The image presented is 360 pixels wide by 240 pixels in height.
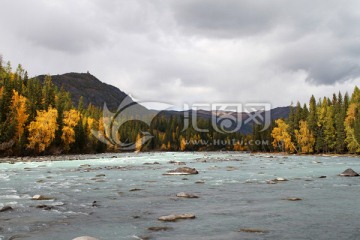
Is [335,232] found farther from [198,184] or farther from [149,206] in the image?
[198,184]

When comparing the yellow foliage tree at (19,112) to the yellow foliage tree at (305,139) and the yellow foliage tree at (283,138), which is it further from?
the yellow foliage tree at (283,138)

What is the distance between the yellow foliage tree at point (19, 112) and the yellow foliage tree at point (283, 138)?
286ft

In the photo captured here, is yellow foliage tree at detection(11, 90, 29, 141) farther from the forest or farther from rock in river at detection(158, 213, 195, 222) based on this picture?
rock in river at detection(158, 213, 195, 222)

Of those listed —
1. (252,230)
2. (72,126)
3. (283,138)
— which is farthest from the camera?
(283,138)

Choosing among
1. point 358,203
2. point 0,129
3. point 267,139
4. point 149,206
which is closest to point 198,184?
point 149,206

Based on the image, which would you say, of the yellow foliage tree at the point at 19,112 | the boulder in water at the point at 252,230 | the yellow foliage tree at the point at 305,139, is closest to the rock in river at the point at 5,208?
the boulder in water at the point at 252,230

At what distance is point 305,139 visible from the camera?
379ft

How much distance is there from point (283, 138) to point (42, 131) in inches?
3347

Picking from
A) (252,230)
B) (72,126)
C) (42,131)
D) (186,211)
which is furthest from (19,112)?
(252,230)

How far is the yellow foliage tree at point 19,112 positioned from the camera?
86.1 metres

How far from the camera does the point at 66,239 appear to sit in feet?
36.8

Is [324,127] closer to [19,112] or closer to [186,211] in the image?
[19,112]

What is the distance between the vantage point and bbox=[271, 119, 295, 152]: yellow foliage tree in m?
125

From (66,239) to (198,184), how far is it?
56.7 ft
